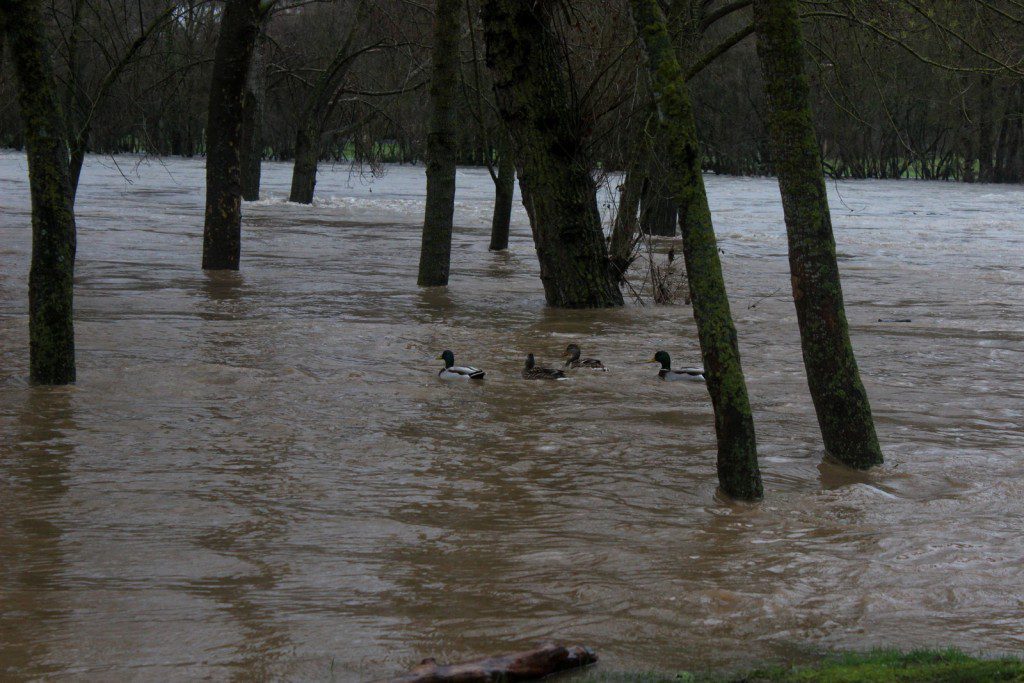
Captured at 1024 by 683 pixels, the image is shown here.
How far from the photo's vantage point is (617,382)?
10.7 meters

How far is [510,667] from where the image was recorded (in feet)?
13.7

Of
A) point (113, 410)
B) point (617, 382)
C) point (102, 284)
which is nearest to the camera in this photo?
point (113, 410)

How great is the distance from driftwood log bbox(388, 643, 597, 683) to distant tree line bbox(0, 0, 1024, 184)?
7.15 metres

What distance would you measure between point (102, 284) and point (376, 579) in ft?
37.7

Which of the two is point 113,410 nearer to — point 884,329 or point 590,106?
point 590,106

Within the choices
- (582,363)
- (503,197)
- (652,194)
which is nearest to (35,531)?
(582,363)

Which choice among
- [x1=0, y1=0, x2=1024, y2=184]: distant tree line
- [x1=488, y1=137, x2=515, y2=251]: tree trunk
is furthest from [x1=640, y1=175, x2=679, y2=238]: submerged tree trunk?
[x1=488, y1=137, x2=515, y2=251]: tree trunk

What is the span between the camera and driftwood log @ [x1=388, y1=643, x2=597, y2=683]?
13.2 feet

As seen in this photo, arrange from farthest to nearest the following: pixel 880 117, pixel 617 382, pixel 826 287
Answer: pixel 880 117 → pixel 617 382 → pixel 826 287

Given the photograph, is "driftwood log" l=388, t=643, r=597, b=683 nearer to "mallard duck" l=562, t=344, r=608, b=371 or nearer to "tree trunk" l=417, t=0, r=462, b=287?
"mallard duck" l=562, t=344, r=608, b=371

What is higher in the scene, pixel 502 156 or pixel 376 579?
pixel 502 156

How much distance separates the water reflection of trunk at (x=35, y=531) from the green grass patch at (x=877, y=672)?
218 cm

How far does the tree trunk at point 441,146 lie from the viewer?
14969 millimetres

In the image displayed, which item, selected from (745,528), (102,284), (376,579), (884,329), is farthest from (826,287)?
(102,284)
